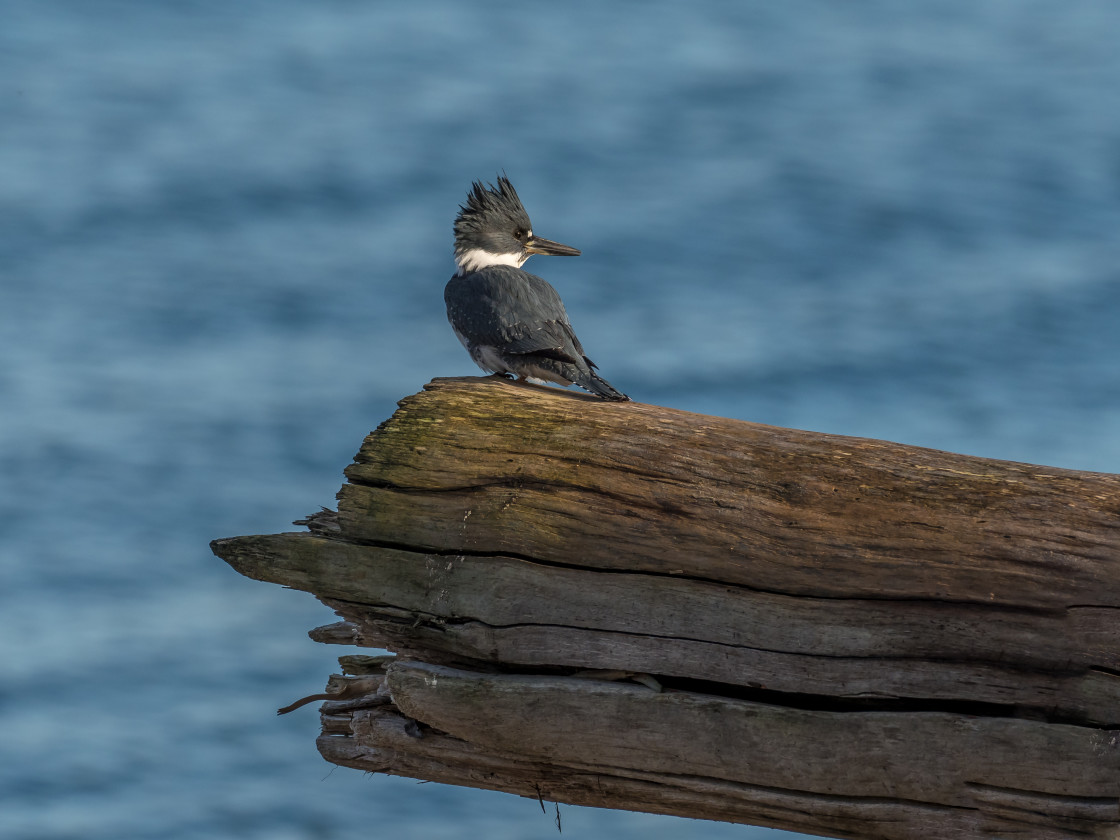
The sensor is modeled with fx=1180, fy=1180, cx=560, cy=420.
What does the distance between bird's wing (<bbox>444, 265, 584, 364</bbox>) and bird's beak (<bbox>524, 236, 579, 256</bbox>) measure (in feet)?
2.57

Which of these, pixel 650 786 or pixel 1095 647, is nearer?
pixel 1095 647

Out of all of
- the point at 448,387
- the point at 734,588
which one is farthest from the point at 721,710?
the point at 448,387

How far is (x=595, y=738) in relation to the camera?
3.65 meters

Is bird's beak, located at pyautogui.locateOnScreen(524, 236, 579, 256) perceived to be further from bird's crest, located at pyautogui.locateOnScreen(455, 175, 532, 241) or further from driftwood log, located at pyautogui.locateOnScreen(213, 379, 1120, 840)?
driftwood log, located at pyautogui.locateOnScreen(213, 379, 1120, 840)

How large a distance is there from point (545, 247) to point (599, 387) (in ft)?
5.53

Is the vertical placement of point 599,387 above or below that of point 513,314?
below

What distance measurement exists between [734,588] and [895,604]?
48 cm

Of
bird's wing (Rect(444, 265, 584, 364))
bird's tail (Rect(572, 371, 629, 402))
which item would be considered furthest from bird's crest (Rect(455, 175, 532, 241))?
bird's tail (Rect(572, 371, 629, 402))

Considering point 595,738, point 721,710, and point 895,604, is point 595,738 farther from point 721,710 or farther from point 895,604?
point 895,604

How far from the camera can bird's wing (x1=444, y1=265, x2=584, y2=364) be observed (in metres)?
4.62

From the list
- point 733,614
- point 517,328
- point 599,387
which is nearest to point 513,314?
point 517,328

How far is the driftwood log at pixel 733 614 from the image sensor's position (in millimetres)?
3434

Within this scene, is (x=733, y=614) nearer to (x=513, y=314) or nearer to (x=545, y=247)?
(x=513, y=314)

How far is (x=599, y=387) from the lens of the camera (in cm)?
431
